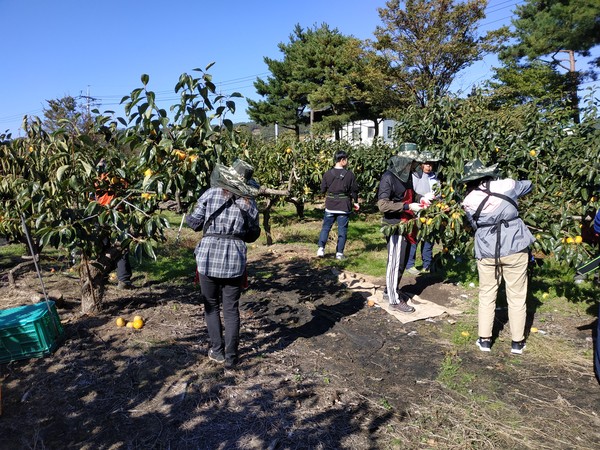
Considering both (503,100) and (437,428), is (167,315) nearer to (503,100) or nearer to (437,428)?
(437,428)

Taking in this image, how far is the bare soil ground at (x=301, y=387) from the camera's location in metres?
2.71

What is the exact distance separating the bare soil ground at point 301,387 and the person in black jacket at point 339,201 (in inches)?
93.7

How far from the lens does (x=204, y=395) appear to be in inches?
123

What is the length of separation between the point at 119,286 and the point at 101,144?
2.22m

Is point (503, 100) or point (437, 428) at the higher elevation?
point (503, 100)

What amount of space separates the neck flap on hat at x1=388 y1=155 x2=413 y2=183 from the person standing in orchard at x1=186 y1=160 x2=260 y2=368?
1.88 m

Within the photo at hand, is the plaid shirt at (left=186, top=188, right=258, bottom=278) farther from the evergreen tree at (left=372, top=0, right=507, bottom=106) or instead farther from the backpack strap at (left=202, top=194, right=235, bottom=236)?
the evergreen tree at (left=372, top=0, right=507, bottom=106)

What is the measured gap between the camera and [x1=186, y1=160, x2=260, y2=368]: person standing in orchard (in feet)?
10.7

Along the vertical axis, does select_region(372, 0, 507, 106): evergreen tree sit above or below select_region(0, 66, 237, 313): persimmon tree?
above

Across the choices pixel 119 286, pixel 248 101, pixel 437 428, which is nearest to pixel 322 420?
pixel 437 428

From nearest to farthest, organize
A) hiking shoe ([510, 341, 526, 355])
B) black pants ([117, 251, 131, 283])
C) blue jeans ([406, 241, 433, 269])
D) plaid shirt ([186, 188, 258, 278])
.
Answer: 1. plaid shirt ([186, 188, 258, 278])
2. hiking shoe ([510, 341, 526, 355])
3. black pants ([117, 251, 131, 283])
4. blue jeans ([406, 241, 433, 269])

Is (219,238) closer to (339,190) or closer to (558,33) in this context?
(339,190)

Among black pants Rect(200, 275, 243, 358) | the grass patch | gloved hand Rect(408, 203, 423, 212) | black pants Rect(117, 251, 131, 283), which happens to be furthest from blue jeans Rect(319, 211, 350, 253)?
black pants Rect(200, 275, 243, 358)

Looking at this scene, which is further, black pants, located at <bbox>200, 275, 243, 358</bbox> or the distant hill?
the distant hill
